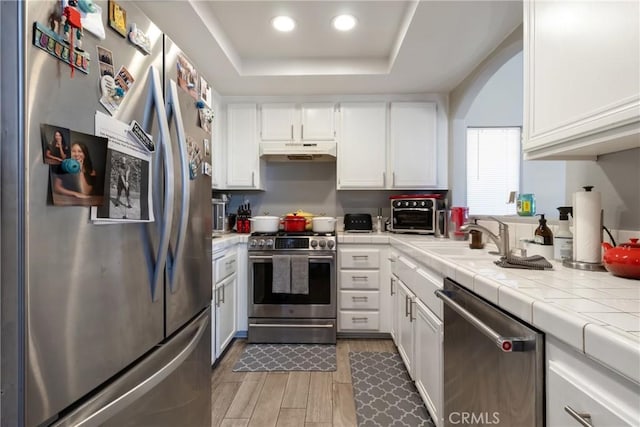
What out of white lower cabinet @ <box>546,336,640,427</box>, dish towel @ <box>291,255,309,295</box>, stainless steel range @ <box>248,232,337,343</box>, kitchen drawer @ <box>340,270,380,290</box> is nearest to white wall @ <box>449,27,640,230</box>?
white lower cabinet @ <box>546,336,640,427</box>

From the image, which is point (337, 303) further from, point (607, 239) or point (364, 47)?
point (364, 47)

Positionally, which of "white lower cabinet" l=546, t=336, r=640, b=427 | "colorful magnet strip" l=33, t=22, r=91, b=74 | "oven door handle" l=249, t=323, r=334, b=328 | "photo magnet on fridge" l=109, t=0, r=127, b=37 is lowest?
"oven door handle" l=249, t=323, r=334, b=328

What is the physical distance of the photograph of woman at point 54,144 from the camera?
0.57 m

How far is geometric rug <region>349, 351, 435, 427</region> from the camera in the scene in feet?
5.35

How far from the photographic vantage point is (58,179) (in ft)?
1.94

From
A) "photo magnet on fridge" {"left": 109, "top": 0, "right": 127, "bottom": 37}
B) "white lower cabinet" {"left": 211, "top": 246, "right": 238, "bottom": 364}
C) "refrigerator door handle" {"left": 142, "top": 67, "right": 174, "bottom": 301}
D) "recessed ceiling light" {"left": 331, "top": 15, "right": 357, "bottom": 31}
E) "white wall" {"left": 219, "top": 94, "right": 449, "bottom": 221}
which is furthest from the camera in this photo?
"white wall" {"left": 219, "top": 94, "right": 449, "bottom": 221}

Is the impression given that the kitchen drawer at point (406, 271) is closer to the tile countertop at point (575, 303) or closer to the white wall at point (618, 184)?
the tile countertop at point (575, 303)

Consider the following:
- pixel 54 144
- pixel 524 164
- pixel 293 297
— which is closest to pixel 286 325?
pixel 293 297

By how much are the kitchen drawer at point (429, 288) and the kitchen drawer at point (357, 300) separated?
884mm

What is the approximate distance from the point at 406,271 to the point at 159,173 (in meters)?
1.64

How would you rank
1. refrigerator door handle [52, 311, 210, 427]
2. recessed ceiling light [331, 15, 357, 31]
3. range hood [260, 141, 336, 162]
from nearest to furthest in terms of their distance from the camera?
refrigerator door handle [52, 311, 210, 427], recessed ceiling light [331, 15, 357, 31], range hood [260, 141, 336, 162]

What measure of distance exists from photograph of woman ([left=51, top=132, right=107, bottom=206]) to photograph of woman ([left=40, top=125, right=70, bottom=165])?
0.01 meters

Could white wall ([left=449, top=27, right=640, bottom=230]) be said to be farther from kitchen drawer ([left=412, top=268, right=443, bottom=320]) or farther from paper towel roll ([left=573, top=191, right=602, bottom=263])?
kitchen drawer ([left=412, top=268, right=443, bottom=320])

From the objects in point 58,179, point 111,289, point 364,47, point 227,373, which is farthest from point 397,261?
point 58,179
